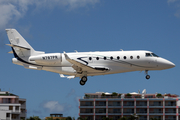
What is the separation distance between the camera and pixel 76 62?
128 ft

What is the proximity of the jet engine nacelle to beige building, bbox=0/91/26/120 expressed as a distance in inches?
1447

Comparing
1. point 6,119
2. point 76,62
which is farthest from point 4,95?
point 76,62

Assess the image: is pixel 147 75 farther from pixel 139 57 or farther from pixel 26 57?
pixel 26 57

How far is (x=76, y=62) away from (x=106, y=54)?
3789 mm

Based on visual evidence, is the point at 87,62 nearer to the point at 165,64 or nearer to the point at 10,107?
the point at 165,64

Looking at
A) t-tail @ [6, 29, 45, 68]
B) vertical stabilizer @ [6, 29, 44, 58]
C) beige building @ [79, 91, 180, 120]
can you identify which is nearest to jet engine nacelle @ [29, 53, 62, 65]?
t-tail @ [6, 29, 45, 68]

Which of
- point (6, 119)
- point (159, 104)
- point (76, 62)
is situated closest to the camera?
point (76, 62)

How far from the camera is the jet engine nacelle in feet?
134

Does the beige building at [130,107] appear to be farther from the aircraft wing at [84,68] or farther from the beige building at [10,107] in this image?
the aircraft wing at [84,68]

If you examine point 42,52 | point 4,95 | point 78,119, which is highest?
point 42,52

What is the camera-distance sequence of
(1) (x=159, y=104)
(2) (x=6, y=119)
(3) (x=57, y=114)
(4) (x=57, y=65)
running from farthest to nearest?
(3) (x=57, y=114) < (1) (x=159, y=104) < (2) (x=6, y=119) < (4) (x=57, y=65)

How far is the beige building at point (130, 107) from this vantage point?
79.4 metres

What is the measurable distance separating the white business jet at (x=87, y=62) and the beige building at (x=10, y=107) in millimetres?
35409

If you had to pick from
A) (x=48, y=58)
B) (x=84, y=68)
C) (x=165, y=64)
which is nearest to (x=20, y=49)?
(x=48, y=58)
